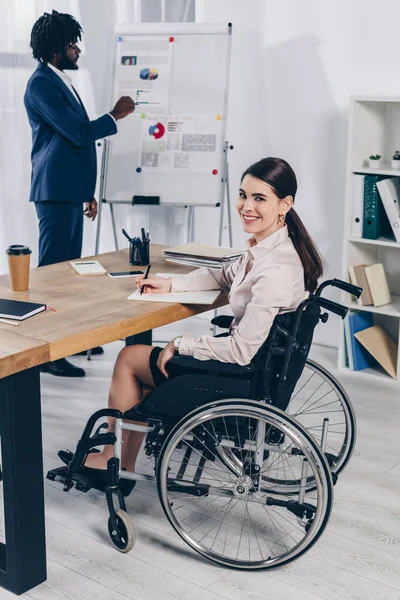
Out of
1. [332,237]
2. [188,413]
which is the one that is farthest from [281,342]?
[332,237]

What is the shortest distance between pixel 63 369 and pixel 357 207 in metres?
1.58

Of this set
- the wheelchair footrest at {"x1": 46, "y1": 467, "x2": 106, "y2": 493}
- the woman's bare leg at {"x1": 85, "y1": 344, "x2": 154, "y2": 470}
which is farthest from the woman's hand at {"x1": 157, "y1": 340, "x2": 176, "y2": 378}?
the wheelchair footrest at {"x1": 46, "y1": 467, "x2": 106, "y2": 493}

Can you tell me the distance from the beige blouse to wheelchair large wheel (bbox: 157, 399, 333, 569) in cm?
15

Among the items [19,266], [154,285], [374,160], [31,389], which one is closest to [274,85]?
[374,160]

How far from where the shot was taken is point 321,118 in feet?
13.5

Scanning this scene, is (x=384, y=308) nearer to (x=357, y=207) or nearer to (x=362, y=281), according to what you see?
(x=362, y=281)

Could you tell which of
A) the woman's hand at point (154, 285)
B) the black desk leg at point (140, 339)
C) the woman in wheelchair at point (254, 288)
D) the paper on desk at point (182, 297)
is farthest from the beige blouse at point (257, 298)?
the black desk leg at point (140, 339)

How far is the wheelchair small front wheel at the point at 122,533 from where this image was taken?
2264 millimetres

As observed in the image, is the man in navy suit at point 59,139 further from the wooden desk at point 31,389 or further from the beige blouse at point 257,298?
the beige blouse at point 257,298

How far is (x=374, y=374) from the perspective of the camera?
12.5 ft

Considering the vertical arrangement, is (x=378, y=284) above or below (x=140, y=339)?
above

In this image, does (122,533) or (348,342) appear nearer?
→ (122,533)

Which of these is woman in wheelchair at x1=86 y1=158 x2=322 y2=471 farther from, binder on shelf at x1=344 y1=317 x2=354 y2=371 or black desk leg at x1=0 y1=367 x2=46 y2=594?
binder on shelf at x1=344 y1=317 x2=354 y2=371

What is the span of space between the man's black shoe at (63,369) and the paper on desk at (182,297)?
4.50ft
